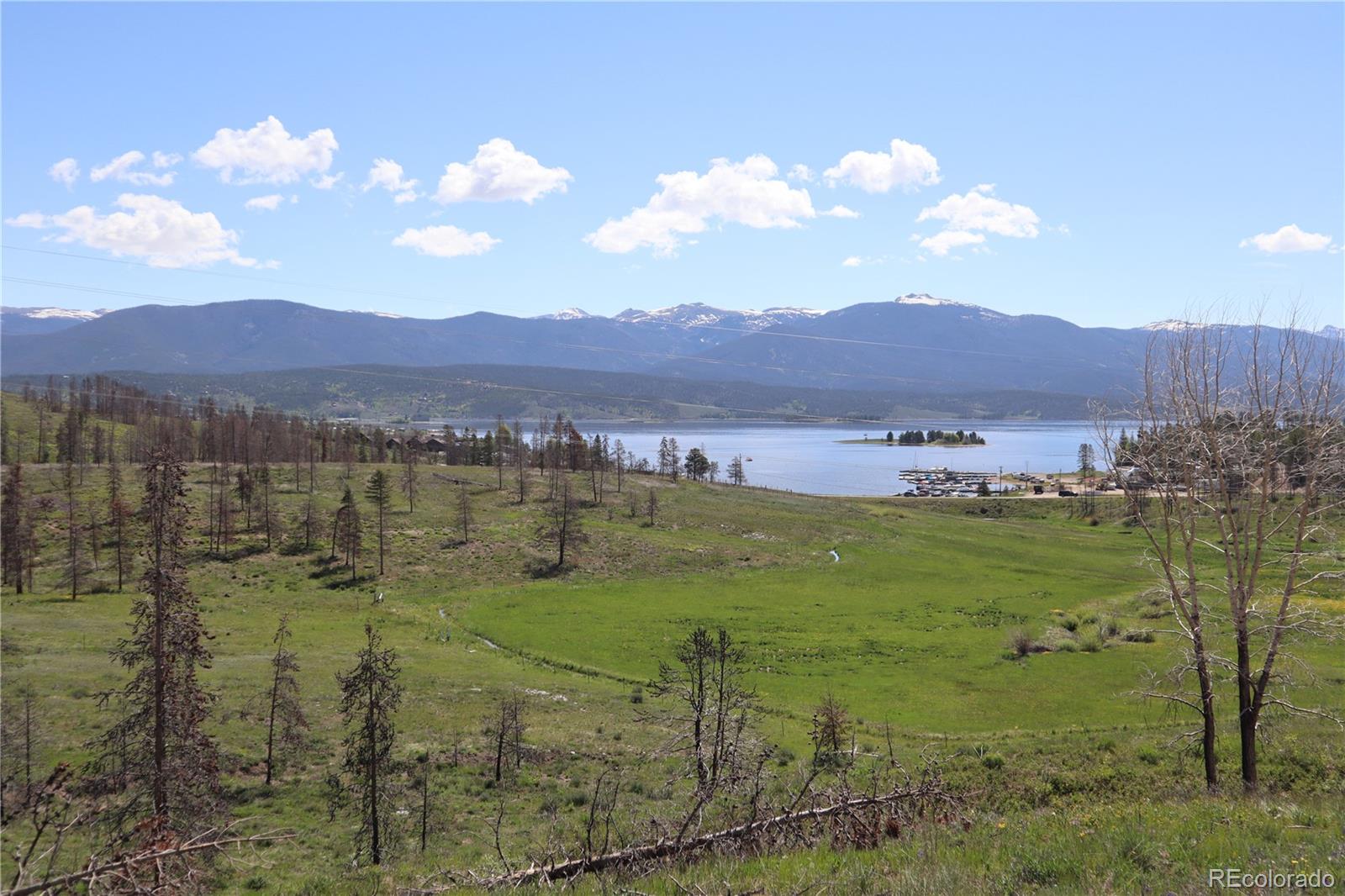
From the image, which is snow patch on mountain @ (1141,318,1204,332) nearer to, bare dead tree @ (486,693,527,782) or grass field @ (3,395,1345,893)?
grass field @ (3,395,1345,893)

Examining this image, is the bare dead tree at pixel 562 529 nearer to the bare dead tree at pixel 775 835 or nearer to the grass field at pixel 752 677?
the grass field at pixel 752 677

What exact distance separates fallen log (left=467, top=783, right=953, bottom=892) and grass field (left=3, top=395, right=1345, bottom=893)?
43 cm

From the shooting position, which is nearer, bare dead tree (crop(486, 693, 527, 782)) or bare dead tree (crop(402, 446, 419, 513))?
bare dead tree (crop(486, 693, 527, 782))

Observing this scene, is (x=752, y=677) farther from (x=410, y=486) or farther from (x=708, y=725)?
(x=410, y=486)

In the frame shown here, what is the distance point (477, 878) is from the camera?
820 centimetres

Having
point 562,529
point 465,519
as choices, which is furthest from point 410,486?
point 562,529

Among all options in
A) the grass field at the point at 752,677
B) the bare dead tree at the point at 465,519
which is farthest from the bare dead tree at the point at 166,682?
the bare dead tree at the point at 465,519

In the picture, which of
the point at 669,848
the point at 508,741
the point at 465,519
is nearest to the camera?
the point at 669,848

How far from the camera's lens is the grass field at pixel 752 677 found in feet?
29.4

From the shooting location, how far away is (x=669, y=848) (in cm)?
819

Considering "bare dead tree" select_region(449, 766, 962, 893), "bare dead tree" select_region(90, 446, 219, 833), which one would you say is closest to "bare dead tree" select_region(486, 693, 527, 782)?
"bare dead tree" select_region(90, 446, 219, 833)

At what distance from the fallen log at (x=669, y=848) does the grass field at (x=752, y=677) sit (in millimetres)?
429

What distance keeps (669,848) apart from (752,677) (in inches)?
1387

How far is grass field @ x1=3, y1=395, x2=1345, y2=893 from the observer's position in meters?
8.97
